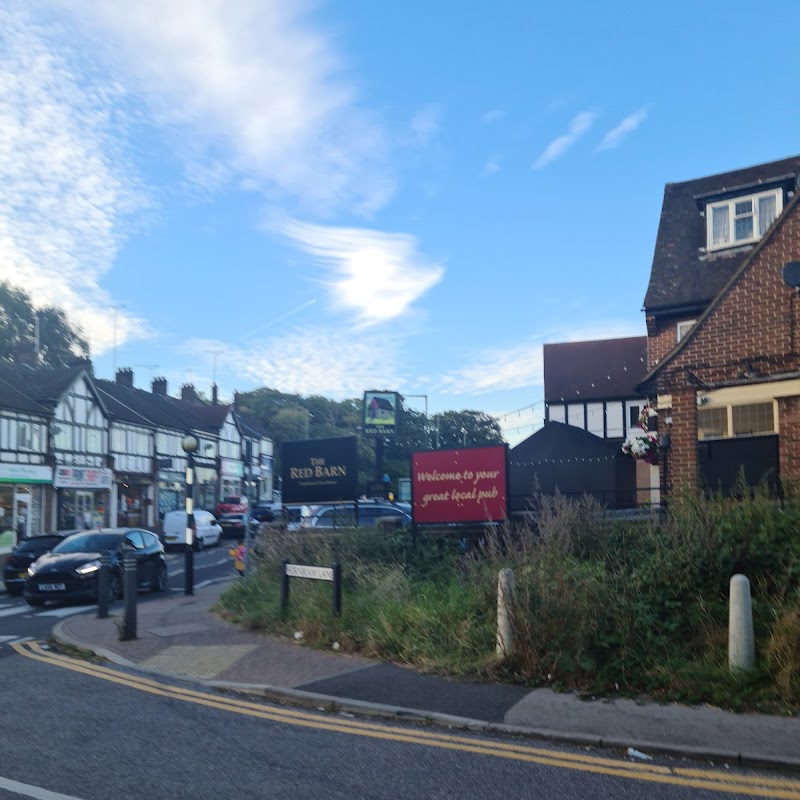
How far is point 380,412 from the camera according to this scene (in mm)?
63688

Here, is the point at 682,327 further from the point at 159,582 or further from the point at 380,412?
the point at 380,412

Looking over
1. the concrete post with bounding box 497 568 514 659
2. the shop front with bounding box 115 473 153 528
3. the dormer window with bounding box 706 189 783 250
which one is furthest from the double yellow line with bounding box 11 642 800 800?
the shop front with bounding box 115 473 153 528

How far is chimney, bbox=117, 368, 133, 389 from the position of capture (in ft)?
173

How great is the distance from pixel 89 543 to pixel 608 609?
12.3 metres

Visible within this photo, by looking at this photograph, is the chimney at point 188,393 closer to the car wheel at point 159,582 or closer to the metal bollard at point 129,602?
the car wheel at point 159,582

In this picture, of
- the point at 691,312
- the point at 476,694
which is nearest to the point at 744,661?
the point at 476,694

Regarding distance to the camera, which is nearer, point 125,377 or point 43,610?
point 43,610

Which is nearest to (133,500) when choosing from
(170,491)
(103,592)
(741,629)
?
(170,491)

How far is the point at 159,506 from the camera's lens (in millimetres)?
48688

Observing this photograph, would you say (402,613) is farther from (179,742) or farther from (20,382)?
(20,382)

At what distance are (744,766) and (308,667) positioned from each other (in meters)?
4.72

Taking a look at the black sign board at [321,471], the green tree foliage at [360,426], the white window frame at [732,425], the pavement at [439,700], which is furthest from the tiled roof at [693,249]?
the green tree foliage at [360,426]

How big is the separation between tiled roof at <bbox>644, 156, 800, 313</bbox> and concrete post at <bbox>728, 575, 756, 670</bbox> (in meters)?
12.2

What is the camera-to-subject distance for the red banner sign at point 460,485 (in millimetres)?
12570
